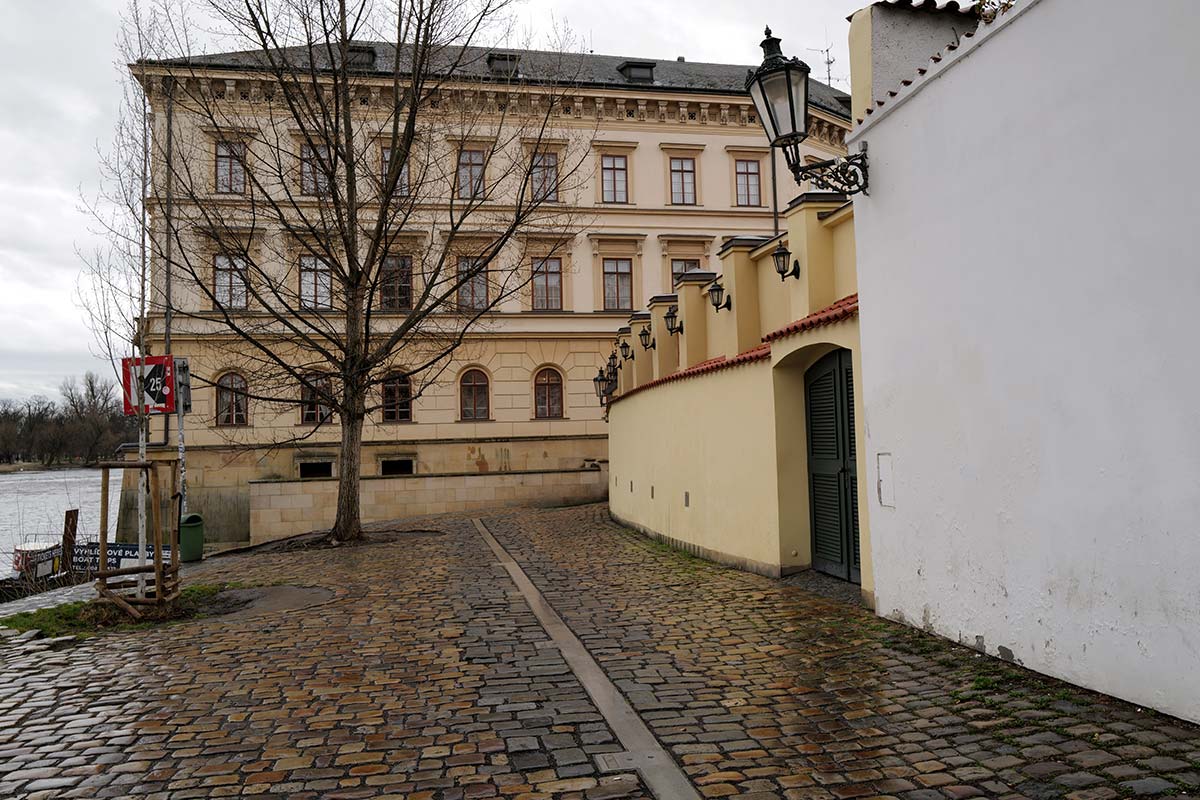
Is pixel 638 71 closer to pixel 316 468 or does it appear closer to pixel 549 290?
pixel 549 290

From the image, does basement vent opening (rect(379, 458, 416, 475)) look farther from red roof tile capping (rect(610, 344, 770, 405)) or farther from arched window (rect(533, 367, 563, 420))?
red roof tile capping (rect(610, 344, 770, 405))

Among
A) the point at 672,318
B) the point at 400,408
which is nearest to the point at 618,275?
the point at 400,408

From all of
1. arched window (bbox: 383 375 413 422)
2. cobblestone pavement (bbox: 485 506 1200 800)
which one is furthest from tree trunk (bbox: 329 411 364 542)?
arched window (bbox: 383 375 413 422)

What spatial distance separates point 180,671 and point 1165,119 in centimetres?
707

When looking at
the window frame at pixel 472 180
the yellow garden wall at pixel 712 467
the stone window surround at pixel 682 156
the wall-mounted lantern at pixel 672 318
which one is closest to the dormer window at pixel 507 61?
the window frame at pixel 472 180

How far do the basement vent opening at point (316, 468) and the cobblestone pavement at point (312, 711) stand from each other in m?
20.9

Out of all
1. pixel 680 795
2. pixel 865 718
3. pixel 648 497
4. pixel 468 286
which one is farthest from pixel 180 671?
pixel 468 286

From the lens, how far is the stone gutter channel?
392 cm

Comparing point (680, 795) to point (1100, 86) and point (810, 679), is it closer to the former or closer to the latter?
point (810, 679)

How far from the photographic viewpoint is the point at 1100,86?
4.70 metres

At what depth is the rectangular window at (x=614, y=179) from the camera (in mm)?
31703

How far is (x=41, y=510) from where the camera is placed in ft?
137

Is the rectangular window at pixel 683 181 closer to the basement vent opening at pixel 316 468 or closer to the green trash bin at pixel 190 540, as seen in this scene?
the basement vent opening at pixel 316 468

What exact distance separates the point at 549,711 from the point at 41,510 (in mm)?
45427
